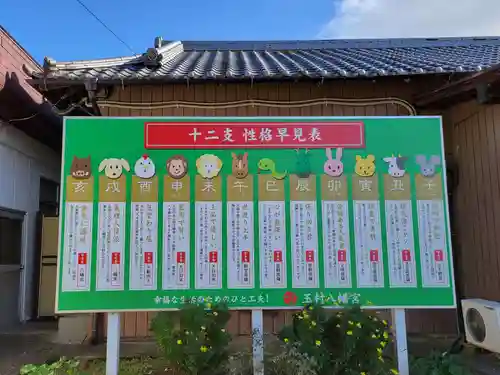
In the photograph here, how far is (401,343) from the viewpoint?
13.4 feet

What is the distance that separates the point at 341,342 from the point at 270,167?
71.8 inches

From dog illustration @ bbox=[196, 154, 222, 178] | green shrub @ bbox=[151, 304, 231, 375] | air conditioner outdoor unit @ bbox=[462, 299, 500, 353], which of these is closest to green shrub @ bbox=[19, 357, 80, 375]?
green shrub @ bbox=[151, 304, 231, 375]

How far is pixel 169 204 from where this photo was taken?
4.19 metres

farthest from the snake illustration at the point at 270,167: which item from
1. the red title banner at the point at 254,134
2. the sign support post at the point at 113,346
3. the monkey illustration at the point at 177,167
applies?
the sign support post at the point at 113,346

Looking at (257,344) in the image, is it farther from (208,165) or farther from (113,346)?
(208,165)

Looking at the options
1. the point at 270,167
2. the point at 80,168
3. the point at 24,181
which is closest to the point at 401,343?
the point at 270,167

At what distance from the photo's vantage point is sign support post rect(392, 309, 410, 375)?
404 centimetres

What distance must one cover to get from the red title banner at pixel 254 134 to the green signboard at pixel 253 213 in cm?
1

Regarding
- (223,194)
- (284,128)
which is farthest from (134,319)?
(284,128)

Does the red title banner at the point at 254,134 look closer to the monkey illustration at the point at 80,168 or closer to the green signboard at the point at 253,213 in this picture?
the green signboard at the point at 253,213

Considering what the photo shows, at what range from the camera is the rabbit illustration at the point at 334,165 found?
14.0 ft

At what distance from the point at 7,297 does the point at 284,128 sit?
17.5 ft

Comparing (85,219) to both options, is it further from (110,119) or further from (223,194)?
(223,194)

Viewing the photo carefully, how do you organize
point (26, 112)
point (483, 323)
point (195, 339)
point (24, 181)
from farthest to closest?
point (24, 181)
point (26, 112)
point (483, 323)
point (195, 339)
